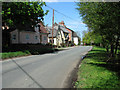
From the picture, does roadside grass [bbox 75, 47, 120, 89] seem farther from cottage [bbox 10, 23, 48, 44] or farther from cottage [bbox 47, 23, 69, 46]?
cottage [bbox 47, 23, 69, 46]

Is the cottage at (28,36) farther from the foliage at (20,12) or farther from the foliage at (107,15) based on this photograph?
the foliage at (107,15)

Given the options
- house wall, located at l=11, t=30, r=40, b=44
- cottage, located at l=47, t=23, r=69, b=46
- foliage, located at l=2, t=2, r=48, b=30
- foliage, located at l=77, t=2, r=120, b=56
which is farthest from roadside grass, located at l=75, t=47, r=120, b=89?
cottage, located at l=47, t=23, r=69, b=46

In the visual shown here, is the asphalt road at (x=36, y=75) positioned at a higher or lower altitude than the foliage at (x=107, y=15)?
lower

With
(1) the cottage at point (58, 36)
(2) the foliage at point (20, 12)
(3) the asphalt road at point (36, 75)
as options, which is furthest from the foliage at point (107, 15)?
(1) the cottage at point (58, 36)

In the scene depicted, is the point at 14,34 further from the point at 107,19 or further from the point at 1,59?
the point at 107,19

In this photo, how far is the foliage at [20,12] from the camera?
14.0 m

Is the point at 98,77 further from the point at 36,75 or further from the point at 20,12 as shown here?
the point at 20,12

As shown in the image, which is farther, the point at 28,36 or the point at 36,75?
the point at 28,36

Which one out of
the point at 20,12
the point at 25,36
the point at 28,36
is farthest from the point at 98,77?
the point at 28,36

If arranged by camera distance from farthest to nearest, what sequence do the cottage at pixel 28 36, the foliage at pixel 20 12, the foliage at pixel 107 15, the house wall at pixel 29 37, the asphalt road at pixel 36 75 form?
the house wall at pixel 29 37 < the cottage at pixel 28 36 < the foliage at pixel 20 12 < the foliage at pixel 107 15 < the asphalt road at pixel 36 75

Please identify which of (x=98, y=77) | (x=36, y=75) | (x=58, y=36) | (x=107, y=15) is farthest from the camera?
(x=58, y=36)

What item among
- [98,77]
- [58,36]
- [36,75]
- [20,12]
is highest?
[20,12]

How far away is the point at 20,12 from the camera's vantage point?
1475 cm

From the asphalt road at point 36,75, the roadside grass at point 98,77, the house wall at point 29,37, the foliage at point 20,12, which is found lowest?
the asphalt road at point 36,75
